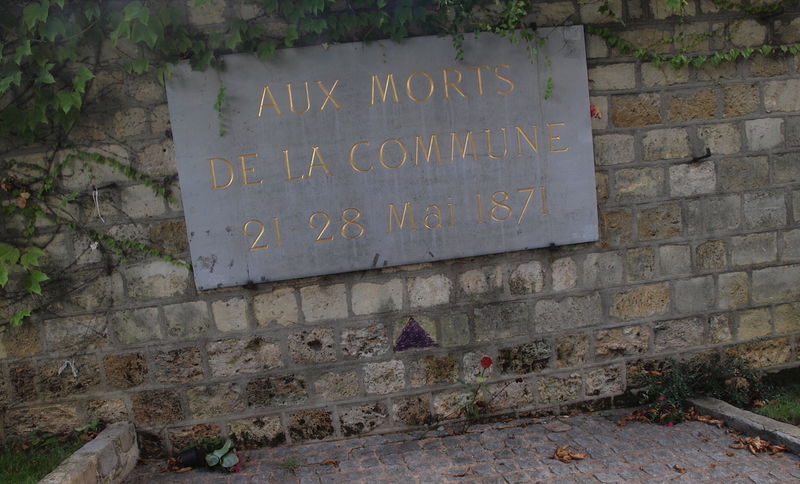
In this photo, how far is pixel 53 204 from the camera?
340cm

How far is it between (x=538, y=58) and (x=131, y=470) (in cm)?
335

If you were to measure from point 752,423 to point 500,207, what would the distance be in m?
1.84

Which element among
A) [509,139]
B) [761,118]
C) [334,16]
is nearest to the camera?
[334,16]

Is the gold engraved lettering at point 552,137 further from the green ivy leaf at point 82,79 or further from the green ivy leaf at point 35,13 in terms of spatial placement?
the green ivy leaf at point 35,13

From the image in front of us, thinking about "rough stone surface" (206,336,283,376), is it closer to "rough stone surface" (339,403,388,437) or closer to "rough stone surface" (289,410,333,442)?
"rough stone surface" (289,410,333,442)

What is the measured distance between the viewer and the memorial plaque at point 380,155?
3.38 meters

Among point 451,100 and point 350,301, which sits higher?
point 451,100

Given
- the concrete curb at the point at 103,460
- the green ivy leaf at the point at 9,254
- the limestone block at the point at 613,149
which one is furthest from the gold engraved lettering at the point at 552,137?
the green ivy leaf at the point at 9,254

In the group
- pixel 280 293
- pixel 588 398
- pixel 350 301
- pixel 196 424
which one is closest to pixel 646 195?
pixel 588 398

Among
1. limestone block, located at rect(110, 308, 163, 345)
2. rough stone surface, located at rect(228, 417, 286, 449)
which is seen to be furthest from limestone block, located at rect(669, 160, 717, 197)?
limestone block, located at rect(110, 308, 163, 345)

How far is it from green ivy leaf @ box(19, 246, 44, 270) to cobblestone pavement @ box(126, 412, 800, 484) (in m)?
1.31

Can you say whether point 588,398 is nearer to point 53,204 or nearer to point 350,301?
point 350,301

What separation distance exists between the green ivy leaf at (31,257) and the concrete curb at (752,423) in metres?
3.98

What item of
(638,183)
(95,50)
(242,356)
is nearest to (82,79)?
(95,50)
